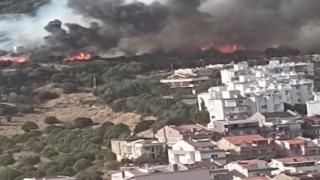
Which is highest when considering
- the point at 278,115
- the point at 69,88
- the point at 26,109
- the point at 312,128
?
the point at 69,88

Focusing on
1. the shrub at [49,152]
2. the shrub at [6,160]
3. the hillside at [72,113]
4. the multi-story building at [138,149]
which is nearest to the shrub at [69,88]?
the hillside at [72,113]

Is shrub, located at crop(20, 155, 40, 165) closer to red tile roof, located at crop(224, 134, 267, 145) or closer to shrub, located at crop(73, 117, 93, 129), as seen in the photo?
shrub, located at crop(73, 117, 93, 129)

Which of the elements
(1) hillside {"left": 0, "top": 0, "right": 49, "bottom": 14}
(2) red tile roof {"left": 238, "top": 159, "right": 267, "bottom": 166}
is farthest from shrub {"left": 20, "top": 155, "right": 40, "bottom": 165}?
(1) hillside {"left": 0, "top": 0, "right": 49, "bottom": 14}

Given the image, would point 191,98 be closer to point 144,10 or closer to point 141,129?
point 141,129

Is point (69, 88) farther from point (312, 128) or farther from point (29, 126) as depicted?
point (312, 128)

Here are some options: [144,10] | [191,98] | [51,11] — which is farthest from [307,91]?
[51,11]

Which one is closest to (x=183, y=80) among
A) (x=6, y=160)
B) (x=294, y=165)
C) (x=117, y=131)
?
(x=117, y=131)
